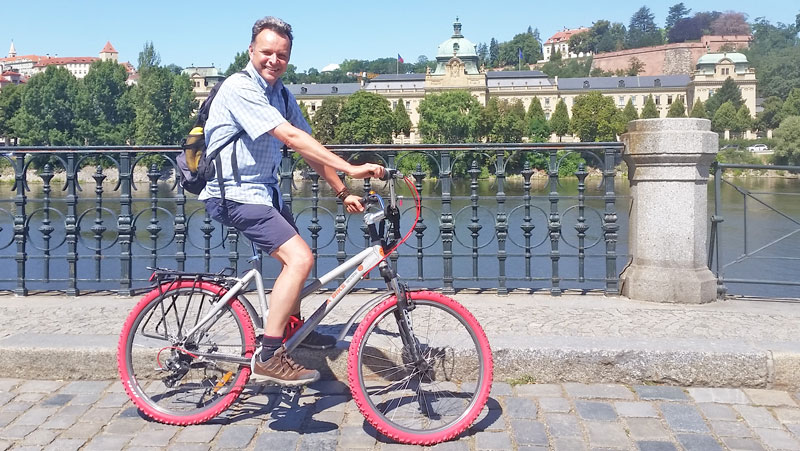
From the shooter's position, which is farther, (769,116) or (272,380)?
(769,116)

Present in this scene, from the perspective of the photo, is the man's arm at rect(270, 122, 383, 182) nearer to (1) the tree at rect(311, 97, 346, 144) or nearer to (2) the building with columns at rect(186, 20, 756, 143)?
(1) the tree at rect(311, 97, 346, 144)

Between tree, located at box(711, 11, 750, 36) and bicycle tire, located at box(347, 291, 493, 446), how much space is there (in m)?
194

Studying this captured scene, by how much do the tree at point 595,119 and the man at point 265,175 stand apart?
9617cm

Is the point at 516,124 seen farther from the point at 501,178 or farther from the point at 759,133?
the point at 501,178

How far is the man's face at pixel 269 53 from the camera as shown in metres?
3.73

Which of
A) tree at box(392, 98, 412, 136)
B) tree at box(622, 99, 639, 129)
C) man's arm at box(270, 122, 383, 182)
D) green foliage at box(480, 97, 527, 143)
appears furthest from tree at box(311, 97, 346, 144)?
man's arm at box(270, 122, 383, 182)

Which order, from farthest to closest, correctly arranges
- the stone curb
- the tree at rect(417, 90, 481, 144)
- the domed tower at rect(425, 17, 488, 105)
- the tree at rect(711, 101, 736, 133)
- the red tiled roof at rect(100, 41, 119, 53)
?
the red tiled roof at rect(100, 41, 119, 53) → the domed tower at rect(425, 17, 488, 105) → the tree at rect(711, 101, 736, 133) → the tree at rect(417, 90, 481, 144) → the stone curb

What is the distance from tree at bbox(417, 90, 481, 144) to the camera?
94375 millimetres

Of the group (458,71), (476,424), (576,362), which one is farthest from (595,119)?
(476,424)

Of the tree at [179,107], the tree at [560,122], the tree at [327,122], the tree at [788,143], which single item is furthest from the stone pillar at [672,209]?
the tree at [560,122]

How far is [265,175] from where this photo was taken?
3.85m

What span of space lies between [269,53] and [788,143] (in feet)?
223

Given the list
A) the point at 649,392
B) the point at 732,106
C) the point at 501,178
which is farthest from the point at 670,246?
the point at 732,106

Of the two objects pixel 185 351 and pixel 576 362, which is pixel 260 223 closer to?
pixel 185 351
